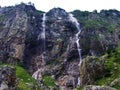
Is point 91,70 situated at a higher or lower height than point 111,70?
higher

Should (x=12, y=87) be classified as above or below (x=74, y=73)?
above

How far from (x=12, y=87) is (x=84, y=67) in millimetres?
27341

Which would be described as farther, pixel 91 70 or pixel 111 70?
pixel 111 70

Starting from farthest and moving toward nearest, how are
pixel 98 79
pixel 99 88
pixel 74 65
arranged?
pixel 74 65, pixel 98 79, pixel 99 88

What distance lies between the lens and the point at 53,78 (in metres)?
192

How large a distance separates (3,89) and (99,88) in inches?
918

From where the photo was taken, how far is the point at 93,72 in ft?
339

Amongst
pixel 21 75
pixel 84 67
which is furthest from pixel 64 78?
pixel 84 67

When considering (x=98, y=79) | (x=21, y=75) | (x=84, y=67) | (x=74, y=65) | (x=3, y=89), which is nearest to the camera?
(x=3, y=89)

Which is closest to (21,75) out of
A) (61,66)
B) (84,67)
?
(61,66)

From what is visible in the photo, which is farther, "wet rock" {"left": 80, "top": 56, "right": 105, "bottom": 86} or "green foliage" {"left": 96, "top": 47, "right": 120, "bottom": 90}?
"wet rock" {"left": 80, "top": 56, "right": 105, "bottom": 86}

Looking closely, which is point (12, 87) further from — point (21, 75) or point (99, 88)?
point (21, 75)

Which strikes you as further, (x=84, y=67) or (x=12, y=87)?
(x=84, y=67)

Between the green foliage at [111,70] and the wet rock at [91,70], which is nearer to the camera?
the green foliage at [111,70]
